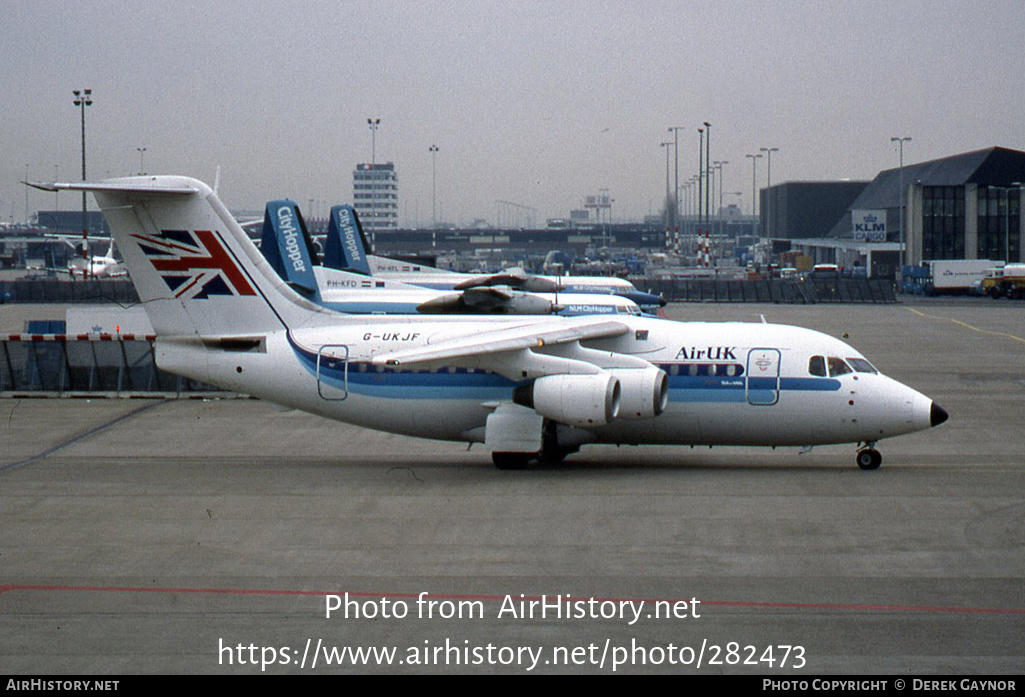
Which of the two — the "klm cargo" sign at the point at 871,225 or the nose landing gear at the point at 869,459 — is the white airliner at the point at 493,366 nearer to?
the nose landing gear at the point at 869,459

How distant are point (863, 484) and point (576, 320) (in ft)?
23.1

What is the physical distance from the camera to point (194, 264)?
2539cm

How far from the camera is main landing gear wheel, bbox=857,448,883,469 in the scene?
24.1 meters

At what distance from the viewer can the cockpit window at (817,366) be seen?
79.6 feet

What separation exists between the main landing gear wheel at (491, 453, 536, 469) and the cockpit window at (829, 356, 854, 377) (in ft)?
21.3

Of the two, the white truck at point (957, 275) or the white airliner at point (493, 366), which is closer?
the white airliner at point (493, 366)

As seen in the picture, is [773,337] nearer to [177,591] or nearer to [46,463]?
[177,591]

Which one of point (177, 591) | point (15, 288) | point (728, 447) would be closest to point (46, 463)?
point (177, 591)

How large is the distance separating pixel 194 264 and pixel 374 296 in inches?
729

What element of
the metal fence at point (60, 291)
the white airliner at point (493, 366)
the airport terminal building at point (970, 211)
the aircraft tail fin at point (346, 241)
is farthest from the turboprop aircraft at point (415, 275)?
the airport terminal building at point (970, 211)

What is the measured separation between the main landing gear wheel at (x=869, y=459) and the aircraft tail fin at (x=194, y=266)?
12193 millimetres

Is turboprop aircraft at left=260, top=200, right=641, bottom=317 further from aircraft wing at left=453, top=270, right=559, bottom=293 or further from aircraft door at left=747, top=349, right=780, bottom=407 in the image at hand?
aircraft door at left=747, top=349, right=780, bottom=407

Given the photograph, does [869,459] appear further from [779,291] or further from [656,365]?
[779,291]

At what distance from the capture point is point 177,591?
1562 cm
